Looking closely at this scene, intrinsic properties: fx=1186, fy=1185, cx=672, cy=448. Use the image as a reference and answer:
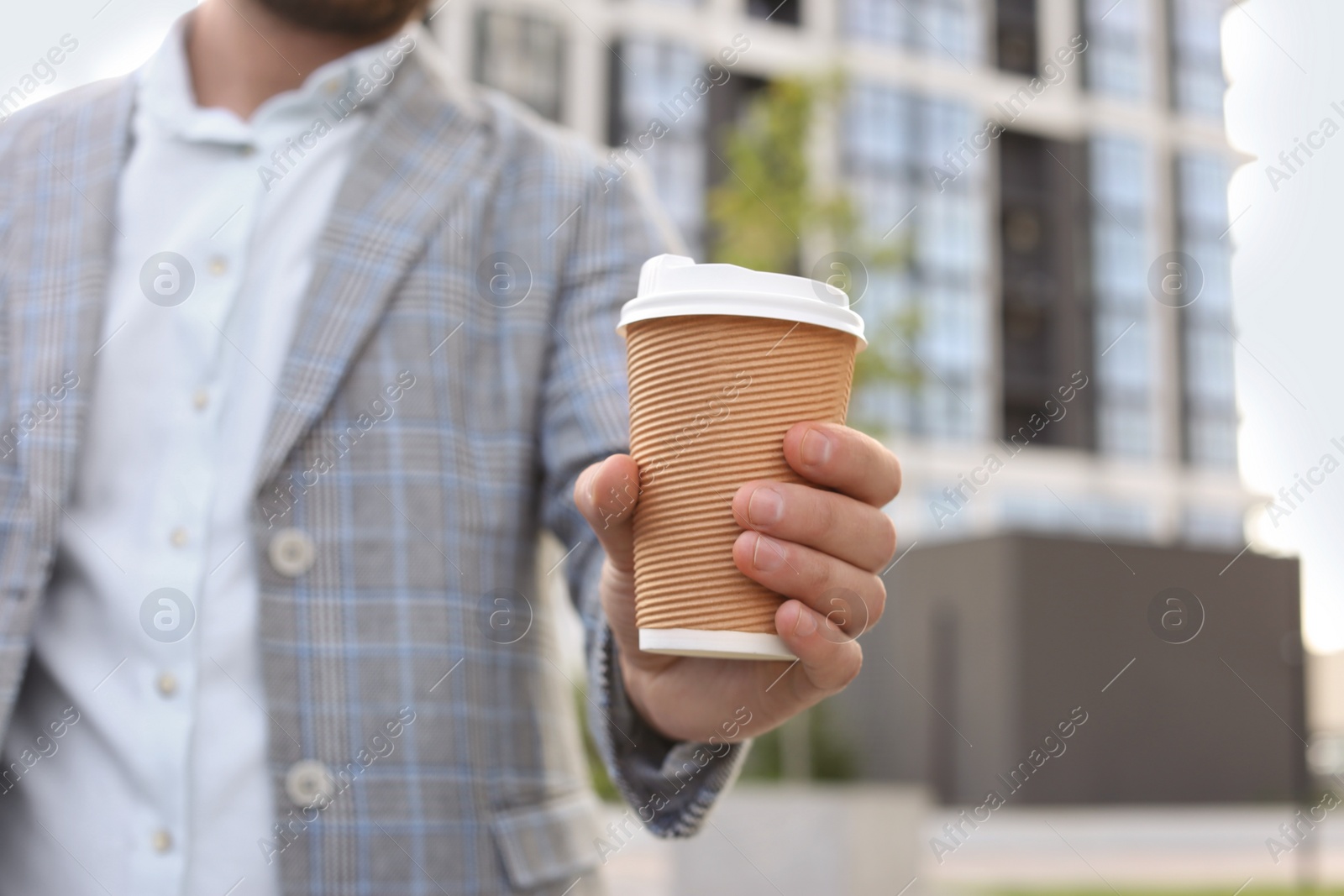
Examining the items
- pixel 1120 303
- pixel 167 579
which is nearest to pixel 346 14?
pixel 167 579

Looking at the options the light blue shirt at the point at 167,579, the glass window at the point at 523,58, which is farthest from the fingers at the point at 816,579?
the glass window at the point at 523,58

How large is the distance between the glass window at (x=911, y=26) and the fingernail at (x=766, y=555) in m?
33.3

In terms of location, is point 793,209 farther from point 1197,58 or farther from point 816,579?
point 1197,58

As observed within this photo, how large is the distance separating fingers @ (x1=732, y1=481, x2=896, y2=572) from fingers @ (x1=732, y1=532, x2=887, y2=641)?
1 centimetres

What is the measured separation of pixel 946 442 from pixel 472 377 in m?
31.1

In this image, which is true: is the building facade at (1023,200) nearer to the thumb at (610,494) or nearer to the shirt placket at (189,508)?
the shirt placket at (189,508)

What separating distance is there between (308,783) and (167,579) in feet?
1.15

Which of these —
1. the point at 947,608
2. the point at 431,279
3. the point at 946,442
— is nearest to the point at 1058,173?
the point at 946,442

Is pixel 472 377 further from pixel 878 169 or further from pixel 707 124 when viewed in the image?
pixel 878 169

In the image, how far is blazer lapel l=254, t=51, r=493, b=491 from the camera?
1.64 metres

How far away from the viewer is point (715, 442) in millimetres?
1275

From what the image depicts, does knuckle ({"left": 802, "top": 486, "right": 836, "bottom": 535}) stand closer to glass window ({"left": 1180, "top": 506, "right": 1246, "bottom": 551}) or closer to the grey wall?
the grey wall

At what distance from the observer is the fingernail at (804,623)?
3.96ft

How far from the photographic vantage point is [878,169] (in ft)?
104
